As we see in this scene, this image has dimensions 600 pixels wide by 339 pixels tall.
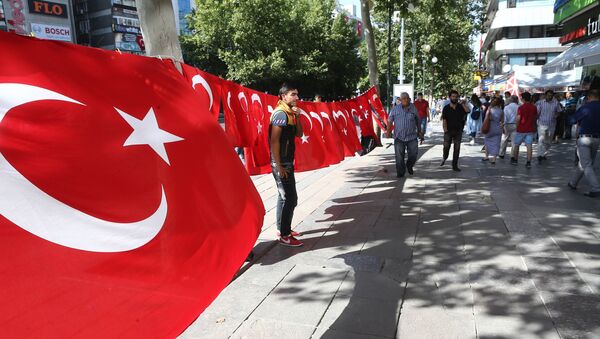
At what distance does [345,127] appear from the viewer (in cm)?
→ 862

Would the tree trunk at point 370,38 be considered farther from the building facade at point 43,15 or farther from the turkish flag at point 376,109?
the building facade at point 43,15

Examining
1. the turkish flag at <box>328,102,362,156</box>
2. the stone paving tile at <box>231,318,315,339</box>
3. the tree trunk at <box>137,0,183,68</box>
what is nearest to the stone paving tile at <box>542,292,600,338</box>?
the stone paving tile at <box>231,318,315,339</box>

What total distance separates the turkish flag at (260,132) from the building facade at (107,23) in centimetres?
7627

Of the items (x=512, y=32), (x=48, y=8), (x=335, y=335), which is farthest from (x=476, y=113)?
(x=48, y=8)

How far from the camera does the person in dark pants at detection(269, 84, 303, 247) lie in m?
4.70

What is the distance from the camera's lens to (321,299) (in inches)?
145

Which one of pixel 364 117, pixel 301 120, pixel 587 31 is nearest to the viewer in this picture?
pixel 301 120

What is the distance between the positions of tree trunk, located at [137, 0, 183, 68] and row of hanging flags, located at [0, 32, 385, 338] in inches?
43.2

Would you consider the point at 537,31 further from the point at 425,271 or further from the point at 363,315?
the point at 363,315

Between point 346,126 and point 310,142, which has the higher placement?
point 346,126

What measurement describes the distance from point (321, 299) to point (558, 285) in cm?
214

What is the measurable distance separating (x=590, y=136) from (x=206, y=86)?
6.57 metres

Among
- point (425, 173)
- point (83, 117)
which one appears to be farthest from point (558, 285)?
point (425, 173)

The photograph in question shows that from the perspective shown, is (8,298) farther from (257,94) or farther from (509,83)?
(509,83)
